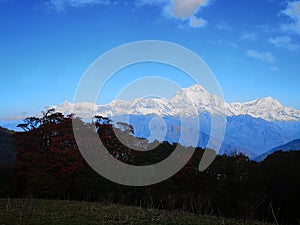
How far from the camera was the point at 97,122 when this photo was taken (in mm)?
36969

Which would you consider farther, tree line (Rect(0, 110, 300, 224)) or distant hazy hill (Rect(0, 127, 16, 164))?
distant hazy hill (Rect(0, 127, 16, 164))

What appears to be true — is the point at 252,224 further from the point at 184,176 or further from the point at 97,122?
the point at 97,122

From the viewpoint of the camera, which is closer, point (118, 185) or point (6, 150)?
point (118, 185)

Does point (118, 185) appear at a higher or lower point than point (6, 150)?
lower

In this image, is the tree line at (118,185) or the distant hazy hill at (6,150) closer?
the tree line at (118,185)

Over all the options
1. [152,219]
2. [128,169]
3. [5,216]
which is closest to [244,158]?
[128,169]

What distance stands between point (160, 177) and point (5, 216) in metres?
20.1

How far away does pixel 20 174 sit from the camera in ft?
101

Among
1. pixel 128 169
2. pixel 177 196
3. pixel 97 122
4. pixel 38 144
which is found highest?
pixel 97 122

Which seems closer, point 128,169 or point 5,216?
point 5,216

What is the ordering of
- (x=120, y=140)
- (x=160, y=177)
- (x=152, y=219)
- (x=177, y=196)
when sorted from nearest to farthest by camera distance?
(x=152, y=219)
(x=177, y=196)
(x=160, y=177)
(x=120, y=140)

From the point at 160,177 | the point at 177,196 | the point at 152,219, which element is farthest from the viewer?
the point at 160,177

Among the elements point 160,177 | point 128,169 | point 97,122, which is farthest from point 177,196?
point 97,122

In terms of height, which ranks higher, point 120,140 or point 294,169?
point 120,140
